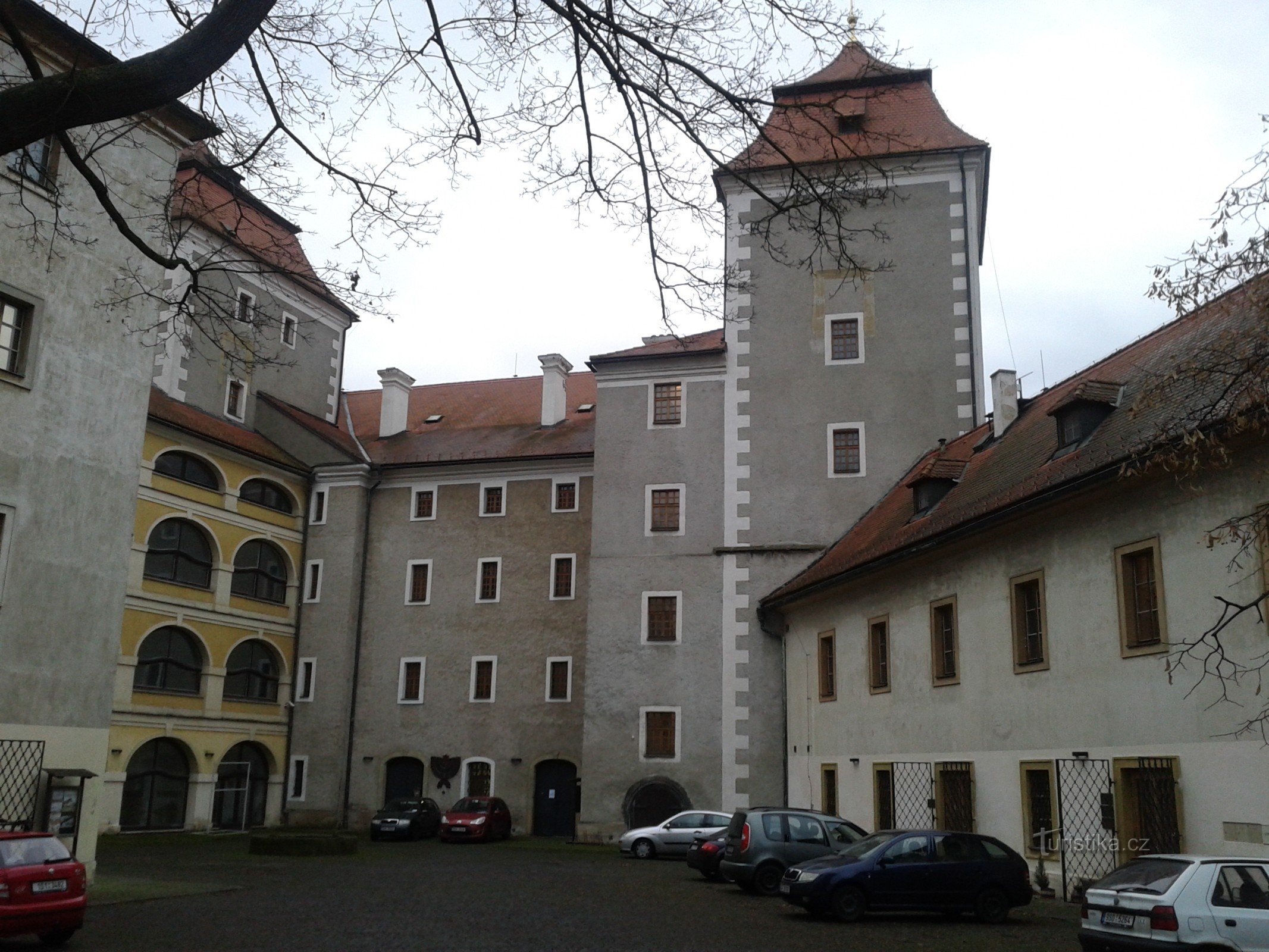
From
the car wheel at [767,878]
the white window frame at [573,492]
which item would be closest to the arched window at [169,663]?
the white window frame at [573,492]

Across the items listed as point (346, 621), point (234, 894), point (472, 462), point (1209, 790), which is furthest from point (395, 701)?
point (1209, 790)

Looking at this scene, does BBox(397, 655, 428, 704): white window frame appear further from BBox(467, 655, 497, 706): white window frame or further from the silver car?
the silver car

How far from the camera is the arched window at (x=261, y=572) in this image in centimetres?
3816

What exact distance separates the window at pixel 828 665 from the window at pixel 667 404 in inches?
321

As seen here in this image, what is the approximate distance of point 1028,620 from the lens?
20328 millimetres

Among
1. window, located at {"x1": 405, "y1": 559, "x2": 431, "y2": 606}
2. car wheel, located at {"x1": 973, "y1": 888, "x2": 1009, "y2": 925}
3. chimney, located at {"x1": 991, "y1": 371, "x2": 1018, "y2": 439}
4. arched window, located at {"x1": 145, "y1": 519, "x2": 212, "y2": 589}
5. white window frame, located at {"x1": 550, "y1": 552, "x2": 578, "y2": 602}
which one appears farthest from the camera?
window, located at {"x1": 405, "y1": 559, "x2": 431, "y2": 606}

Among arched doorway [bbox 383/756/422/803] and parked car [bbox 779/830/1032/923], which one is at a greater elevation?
arched doorway [bbox 383/756/422/803]

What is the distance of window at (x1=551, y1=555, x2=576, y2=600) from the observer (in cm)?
3853

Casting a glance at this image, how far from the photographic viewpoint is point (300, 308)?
139ft

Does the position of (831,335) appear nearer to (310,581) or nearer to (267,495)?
(267,495)

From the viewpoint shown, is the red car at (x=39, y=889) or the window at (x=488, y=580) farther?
the window at (x=488, y=580)

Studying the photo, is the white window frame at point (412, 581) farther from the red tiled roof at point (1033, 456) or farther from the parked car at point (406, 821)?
the red tiled roof at point (1033, 456)

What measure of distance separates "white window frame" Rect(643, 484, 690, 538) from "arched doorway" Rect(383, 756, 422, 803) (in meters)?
12.0

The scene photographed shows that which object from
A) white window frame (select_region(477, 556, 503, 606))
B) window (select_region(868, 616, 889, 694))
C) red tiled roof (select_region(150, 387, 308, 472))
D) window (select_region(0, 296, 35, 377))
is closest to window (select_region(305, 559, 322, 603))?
red tiled roof (select_region(150, 387, 308, 472))
